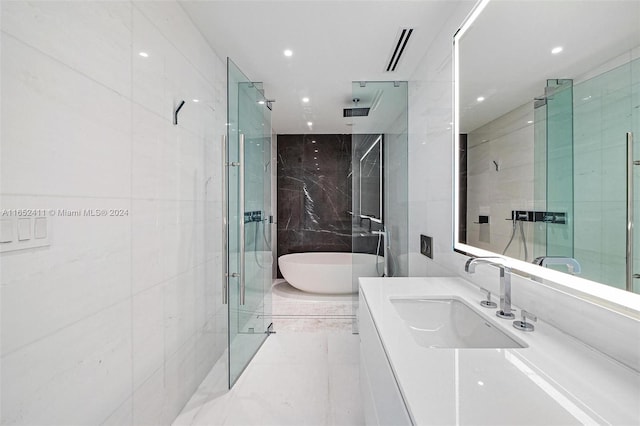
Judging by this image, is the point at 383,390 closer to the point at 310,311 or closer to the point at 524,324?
the point at 524,324

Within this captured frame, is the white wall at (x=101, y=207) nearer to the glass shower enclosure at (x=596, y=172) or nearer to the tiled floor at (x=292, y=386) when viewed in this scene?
the tiled floor at (x=292, y=386)

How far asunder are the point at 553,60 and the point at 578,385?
100 centimetres

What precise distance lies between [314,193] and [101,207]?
365 centimetres

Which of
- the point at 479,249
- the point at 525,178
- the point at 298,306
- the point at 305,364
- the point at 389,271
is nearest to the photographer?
the point at 525,178

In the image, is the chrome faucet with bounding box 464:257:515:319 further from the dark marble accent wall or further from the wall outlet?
the dark marble accent wall

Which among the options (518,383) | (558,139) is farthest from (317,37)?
(518,383)

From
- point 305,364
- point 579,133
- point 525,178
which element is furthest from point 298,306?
point 579,133

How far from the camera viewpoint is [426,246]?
2090mm

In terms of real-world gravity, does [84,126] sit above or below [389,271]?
above

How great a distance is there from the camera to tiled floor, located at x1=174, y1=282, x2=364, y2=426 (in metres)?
1.68

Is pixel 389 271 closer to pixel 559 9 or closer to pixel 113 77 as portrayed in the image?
pixel 559 9

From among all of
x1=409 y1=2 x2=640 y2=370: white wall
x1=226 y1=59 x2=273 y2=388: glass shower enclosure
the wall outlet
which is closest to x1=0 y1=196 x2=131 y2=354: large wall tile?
x1=226 y1=59 x2=273 y2=388: glass shower enclosure

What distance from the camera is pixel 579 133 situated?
2.81 ft

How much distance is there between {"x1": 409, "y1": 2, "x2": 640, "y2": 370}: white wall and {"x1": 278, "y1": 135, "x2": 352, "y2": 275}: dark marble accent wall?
2294 mm
